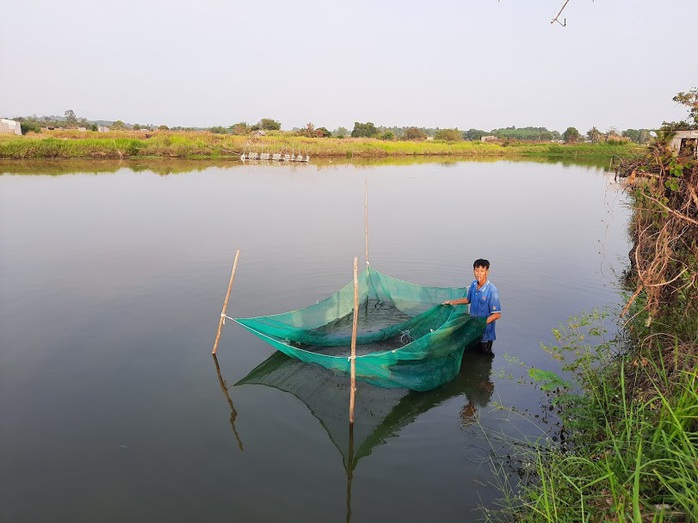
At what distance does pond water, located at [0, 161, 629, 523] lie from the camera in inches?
129

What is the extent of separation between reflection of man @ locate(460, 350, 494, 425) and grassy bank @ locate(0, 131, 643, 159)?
19003mm

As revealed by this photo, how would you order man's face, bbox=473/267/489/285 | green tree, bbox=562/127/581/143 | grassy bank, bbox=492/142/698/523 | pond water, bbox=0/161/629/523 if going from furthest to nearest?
green tree, bbox=562/127/581/143 < man's face, bbox=473/267/489/285 < pond water, bbox=0/161/629/523 < grassy bank, bbox=492/142/698/523

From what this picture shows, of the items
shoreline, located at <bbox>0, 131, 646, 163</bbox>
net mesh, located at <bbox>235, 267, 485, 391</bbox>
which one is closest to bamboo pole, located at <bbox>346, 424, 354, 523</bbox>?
net mesh, located at <bbox>235, 267, 485, 391</bbox>

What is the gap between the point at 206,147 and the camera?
31.5 meters

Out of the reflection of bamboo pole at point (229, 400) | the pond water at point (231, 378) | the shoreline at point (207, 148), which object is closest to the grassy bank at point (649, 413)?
the pond water at point (231, 378)

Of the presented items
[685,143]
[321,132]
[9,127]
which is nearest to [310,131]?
[321,132]

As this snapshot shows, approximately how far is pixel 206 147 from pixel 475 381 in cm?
3010

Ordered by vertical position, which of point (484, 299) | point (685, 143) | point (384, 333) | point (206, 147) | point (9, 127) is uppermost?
point (9, 127)

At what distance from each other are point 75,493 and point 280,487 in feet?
4.55

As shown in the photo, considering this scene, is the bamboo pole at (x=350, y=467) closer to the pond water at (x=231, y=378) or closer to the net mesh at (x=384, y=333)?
the pond water at (x=231, y=378)

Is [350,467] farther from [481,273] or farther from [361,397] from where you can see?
[481,273]

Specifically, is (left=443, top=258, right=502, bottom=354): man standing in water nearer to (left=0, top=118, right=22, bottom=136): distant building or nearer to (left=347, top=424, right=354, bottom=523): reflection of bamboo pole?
(left=347, top=424, right=354, bottom=523): reflection of bamboo pole

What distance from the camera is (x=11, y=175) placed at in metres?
19.2

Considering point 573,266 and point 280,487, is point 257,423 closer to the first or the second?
point 280,487
